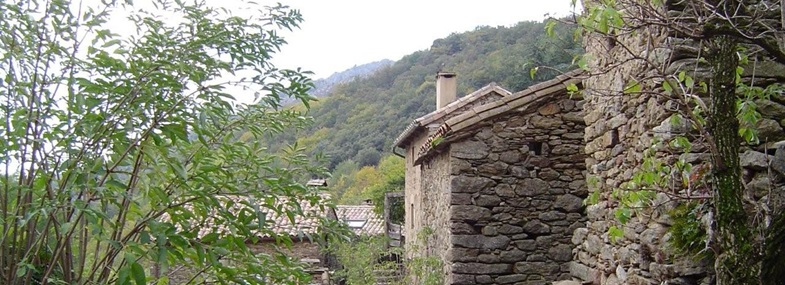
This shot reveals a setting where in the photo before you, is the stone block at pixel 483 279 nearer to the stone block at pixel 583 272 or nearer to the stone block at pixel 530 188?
the stone block at pixel 530 188

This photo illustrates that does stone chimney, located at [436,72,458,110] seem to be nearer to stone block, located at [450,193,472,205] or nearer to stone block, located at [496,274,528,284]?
stone block, located at [450,193,472,205]

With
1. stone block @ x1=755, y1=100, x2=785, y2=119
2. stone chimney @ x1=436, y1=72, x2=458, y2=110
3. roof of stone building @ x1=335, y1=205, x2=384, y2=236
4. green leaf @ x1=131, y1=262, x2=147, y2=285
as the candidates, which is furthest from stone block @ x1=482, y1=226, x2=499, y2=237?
roof of stone building @ x1=335, y1=205, x2=384, y2=236

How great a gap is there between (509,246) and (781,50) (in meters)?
4.68

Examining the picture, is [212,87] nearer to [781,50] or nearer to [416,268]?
[781,50]

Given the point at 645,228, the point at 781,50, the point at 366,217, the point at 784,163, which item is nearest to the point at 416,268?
the point at 645,228

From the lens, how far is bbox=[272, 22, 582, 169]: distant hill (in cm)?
3431

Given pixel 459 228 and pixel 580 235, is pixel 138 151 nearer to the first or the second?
pixel 580 235

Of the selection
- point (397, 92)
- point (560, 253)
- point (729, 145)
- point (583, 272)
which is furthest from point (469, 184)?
point (397, 92)

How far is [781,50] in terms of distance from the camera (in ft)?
8.66

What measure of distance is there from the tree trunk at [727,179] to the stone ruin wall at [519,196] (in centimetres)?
436

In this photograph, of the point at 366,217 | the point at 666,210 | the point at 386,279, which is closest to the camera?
the point at 666,210

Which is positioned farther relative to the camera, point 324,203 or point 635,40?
point 635,40

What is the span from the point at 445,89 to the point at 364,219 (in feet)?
36.9

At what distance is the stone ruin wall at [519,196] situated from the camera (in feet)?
23.1
